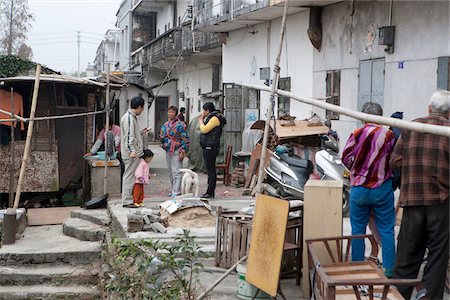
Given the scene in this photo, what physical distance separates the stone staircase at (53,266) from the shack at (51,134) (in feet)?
11.4

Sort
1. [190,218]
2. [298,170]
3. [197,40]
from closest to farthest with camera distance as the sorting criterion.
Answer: [190,218], [298,170], [197,40]

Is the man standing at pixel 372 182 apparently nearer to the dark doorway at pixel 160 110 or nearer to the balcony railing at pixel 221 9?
the balcony railing at pixel 221 9

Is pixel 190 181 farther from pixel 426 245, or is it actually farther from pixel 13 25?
pixel 13 25

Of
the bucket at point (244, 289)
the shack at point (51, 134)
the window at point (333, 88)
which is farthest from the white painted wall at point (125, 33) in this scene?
the bucket at point (244, 289)

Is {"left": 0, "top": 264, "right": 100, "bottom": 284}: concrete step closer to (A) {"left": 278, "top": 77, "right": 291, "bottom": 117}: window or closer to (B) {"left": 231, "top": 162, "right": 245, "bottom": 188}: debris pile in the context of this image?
(B) {"left": 231, "top": 162, "right": 245, "bottom": 188}: debris pile

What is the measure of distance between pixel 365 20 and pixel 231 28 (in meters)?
7.34

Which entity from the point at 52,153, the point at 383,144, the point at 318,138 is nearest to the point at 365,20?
the point at 318,138

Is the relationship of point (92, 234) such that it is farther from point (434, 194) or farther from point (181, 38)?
point (181, 38)

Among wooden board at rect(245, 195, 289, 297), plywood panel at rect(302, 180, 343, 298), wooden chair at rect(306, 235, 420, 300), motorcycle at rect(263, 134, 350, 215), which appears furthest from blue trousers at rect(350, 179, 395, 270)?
motorcycle at rect(263, 134, 350, 215)

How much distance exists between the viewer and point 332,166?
341 inches

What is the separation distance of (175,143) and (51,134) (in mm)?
3756

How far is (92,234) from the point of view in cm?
884

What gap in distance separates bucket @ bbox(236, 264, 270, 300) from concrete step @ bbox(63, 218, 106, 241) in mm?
4058

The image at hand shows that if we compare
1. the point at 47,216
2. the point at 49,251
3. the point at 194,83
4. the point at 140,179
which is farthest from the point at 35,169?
the point at 194,83
